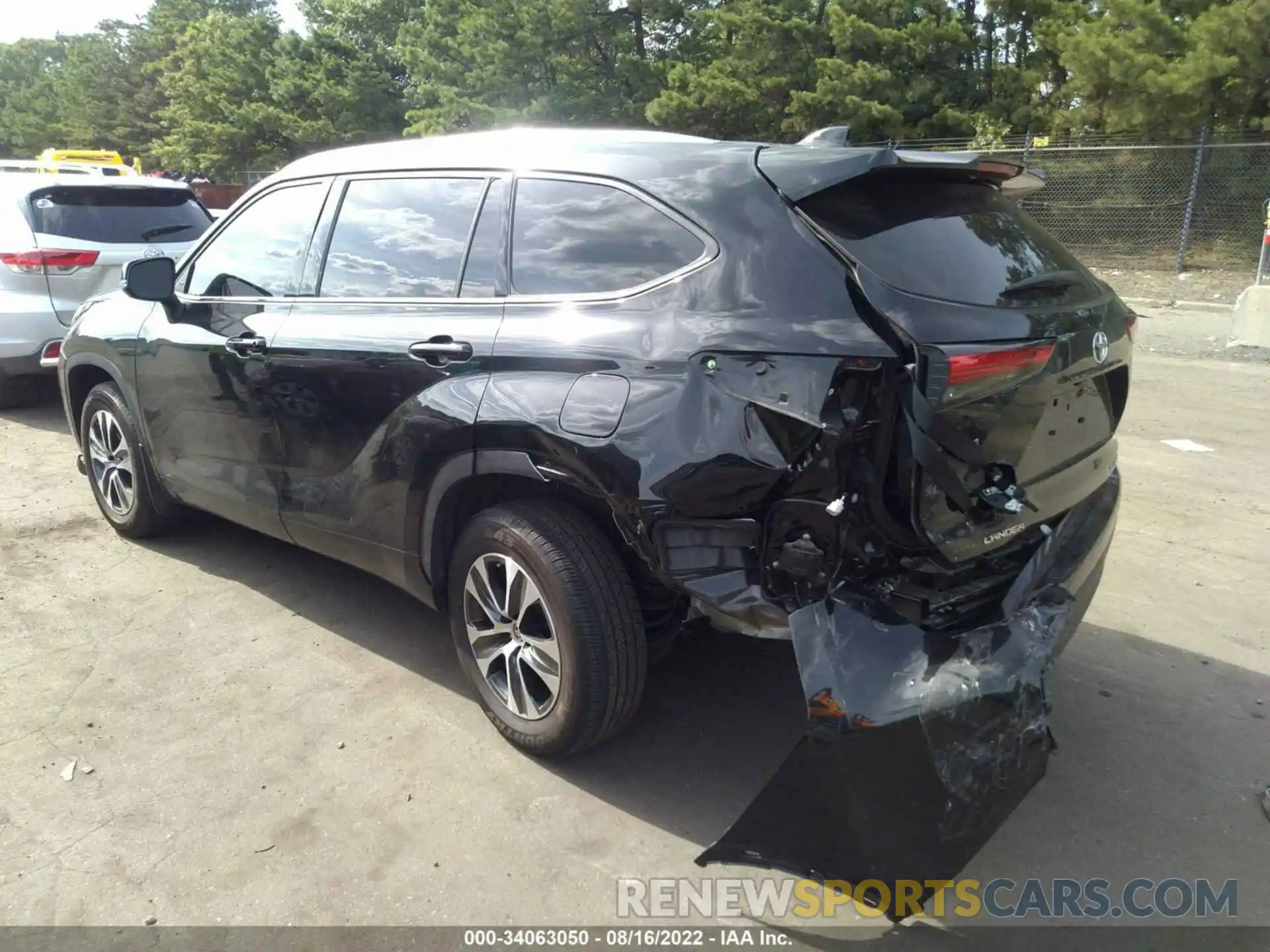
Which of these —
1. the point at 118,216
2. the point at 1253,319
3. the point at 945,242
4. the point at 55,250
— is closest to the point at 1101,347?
the point at 945,242

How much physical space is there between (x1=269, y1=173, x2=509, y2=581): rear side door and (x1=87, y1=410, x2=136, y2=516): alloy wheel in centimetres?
158

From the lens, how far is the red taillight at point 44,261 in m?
7.24

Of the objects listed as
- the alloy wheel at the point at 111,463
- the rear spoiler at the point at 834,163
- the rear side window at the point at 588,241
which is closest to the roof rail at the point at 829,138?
the rear spoiler at the point at 834,163

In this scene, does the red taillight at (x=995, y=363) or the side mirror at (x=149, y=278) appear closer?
the red taillight at (x=995, y=363)

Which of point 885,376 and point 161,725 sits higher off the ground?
point 885,376

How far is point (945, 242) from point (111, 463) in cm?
432

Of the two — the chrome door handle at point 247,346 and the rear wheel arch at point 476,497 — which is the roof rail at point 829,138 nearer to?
the rear wheel arch at point 476,497

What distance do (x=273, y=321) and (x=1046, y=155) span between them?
56.3 ft

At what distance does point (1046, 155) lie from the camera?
693 inches

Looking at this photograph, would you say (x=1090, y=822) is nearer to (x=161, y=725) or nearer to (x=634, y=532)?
(x=634, y=532)

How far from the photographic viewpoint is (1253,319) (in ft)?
33.7

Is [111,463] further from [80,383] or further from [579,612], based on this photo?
[579,612]

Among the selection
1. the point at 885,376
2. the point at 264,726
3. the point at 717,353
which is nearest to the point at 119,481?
the point at 264,726

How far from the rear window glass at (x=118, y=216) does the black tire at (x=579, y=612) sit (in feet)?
20.1
